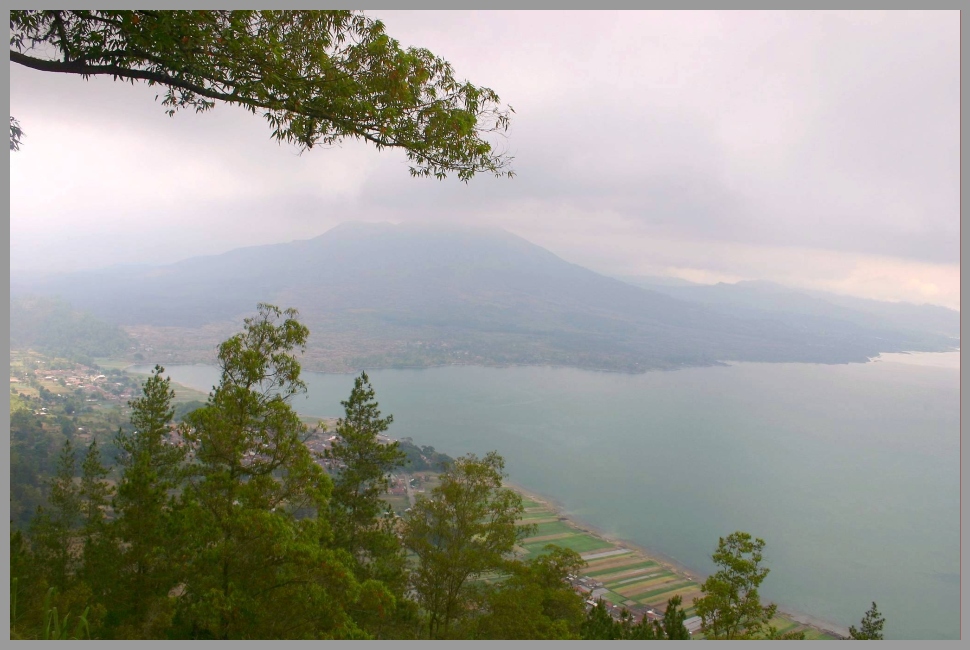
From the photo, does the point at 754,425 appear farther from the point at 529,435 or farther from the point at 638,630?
the point at 638,630

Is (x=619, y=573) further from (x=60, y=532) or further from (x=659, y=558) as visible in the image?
(x=60, y=532)

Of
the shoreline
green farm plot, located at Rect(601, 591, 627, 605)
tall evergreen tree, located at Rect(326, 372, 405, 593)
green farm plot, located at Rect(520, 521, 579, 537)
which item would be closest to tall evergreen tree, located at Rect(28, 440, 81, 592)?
tall evergreen tree, located at Rect(326, 372, 405, 593)

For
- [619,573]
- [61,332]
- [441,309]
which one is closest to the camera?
[619,573]

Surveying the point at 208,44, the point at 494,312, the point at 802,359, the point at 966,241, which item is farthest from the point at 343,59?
the point at 802,359

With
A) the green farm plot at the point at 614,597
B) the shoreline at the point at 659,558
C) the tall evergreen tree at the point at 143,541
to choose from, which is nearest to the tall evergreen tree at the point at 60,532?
the tall evergreen tree at the point at 143,541

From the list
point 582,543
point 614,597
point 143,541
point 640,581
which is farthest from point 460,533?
point 582,543
